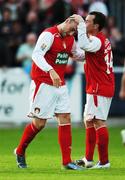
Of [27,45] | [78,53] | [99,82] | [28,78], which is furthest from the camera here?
[27,45]

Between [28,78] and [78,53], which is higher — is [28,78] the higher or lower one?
the lower one

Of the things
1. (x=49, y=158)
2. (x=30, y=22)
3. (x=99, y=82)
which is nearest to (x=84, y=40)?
(x=99, y=82)

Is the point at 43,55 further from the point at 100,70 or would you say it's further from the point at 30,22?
the point at 30,22

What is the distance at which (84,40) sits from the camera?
42.4 ft

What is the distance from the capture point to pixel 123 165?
13.9 metres

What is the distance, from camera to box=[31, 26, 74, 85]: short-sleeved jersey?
43.2 ft

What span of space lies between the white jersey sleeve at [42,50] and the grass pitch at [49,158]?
4.89ft

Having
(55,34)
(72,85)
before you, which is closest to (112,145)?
(72,85)

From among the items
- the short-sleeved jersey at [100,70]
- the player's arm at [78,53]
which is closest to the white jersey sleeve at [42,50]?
the player's arm at [78,53]

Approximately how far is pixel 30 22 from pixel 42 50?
11025 mm

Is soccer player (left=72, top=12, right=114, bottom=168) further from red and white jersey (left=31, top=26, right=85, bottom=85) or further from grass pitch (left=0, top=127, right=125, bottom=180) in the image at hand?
grass pitch (left=0, top=127, right=125, bottom=180)

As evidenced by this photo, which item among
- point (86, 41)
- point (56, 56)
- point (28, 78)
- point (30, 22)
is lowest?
point (28, 78)

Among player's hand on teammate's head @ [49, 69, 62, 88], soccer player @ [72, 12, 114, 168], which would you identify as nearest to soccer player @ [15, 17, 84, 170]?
soccer player @ [72, 12, 114, 168]

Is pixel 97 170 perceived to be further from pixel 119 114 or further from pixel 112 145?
pixel 119 114
